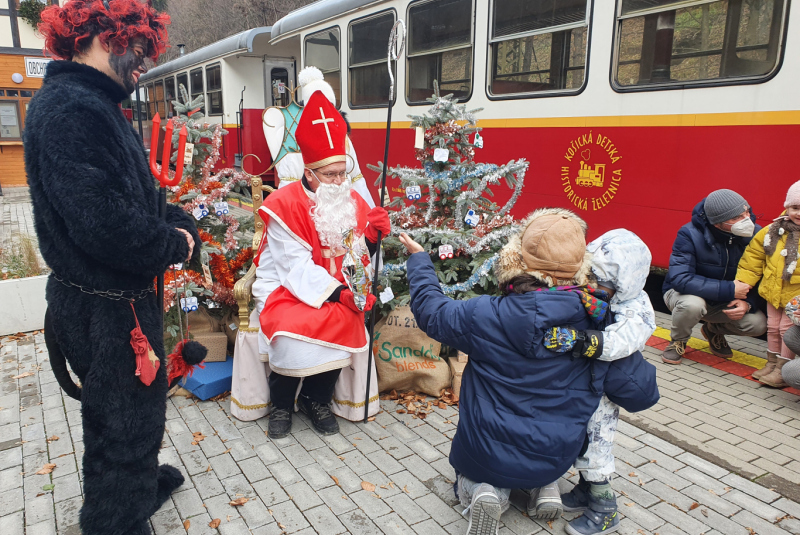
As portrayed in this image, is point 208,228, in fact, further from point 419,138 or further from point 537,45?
point 537,45

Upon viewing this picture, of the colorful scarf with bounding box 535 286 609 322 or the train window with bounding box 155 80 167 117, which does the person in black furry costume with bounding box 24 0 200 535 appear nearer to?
the colorful scarf with bounding box 535 286 609 322

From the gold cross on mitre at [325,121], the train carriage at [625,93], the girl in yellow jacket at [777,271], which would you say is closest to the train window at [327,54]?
the train carriage at [625,93]

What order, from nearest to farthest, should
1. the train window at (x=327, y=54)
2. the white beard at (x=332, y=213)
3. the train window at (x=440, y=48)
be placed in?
the white beard at (x=332, y=213) < the train window at (x=440, y=48) < the train window at (x=327, y=54)

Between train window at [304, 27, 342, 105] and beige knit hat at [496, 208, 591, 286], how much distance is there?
23.3 feet

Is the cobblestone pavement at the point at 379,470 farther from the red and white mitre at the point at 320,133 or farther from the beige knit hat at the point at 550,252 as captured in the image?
the red and white mitre at the point at 320,133

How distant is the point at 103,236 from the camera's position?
6.30 feet

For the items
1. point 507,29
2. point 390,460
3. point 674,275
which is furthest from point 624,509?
point 507,29

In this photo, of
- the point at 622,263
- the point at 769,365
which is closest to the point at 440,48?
the point at 769,365

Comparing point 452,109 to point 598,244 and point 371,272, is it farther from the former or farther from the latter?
point 598,244

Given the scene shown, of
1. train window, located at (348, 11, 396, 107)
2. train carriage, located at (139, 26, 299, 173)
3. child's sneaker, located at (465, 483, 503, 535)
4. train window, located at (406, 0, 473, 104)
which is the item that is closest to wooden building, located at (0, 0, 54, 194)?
train carriage, located at (139, 26, 299, 173)

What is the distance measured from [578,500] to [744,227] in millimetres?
2469

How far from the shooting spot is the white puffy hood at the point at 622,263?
2271mm

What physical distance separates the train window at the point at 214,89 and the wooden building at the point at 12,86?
5.75m

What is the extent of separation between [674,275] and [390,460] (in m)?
2.69
